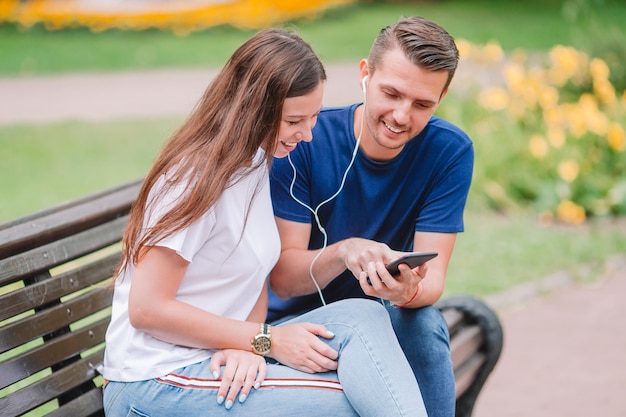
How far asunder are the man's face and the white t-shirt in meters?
0.45

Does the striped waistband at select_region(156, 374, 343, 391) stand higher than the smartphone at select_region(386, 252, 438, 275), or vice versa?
the smartphone at select_region(386, 252, 438, 275)

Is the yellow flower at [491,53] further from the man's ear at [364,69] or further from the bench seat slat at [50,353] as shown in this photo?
the bench seat slat at [50,353]

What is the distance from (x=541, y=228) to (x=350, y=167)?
3.40 metres

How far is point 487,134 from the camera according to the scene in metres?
6.34

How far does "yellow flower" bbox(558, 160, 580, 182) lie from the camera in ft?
19.3

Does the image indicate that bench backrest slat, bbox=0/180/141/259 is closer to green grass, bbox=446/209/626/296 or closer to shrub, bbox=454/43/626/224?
green grass, bbox=446/209/626/296

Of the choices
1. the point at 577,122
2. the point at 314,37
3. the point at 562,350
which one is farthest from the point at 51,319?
the point at 314,37

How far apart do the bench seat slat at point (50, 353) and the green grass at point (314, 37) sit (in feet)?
27.5

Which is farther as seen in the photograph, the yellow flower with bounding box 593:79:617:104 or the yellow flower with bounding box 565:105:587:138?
the yellow flower with bounding box 593:79:617:104

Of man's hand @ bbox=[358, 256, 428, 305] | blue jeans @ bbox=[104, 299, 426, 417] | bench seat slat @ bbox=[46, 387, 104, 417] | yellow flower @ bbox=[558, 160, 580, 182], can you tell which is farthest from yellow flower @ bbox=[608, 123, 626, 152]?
bench seat slat @ bbox=[46, 387, 104, 417]

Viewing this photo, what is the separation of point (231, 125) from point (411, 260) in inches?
23.7

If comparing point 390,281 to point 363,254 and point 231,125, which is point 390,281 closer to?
point 363,254

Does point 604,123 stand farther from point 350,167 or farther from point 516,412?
point 350,167

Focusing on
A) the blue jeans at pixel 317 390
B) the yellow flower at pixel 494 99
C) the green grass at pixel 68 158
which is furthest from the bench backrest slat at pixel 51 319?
the yellow flower at pixel 494 99
